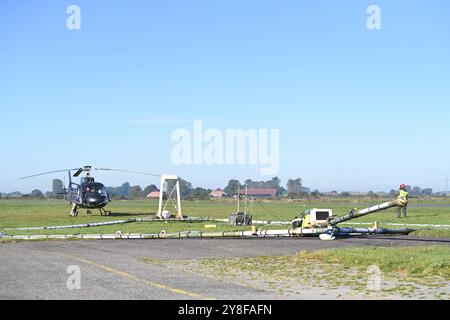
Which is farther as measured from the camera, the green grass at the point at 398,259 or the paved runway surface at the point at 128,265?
the green grass at the point at 398,259

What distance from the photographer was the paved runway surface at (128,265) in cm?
1228

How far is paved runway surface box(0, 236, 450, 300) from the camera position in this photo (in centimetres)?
1228

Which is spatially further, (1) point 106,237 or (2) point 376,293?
(1) point 106,237

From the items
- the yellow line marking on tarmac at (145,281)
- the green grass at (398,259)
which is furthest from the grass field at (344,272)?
the yellow line marking on tarmac at (145,281)

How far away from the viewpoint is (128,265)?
16.9m

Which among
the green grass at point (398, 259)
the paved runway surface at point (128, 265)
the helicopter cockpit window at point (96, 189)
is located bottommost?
the paved runway surface at point (128, 265)

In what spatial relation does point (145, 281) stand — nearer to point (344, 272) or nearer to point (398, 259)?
point (344, 272)

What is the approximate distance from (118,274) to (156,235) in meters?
11.6

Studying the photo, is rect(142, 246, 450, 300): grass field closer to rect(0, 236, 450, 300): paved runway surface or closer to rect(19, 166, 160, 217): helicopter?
rect(0, 236, 450, 300): paved runway surface

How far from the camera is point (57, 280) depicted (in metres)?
14.1

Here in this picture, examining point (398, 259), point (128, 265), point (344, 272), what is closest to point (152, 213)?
point (128, 265)

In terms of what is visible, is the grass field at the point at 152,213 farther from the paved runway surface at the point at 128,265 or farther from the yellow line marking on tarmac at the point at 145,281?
the yellow line marking on tarmac at the point at 145,281
